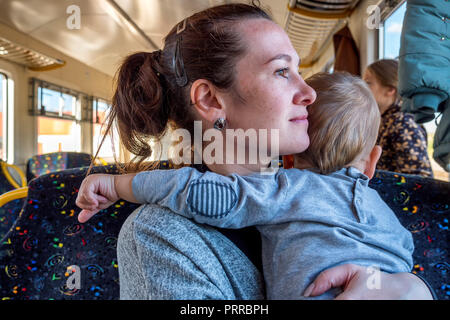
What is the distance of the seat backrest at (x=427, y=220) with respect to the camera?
2.48ft

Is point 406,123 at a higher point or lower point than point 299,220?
higher

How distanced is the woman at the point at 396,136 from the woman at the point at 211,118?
111 cm

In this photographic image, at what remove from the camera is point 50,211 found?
752 millimetres

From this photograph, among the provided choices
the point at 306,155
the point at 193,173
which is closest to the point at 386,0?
the point at 306,155

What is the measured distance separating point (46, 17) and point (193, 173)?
3907 mm

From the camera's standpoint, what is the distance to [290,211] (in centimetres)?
61

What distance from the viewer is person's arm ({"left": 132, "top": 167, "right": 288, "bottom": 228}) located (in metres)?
0.58

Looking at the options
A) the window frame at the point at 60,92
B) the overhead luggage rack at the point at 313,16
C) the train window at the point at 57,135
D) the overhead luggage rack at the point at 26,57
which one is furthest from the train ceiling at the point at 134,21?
the train window at the point at 57,135

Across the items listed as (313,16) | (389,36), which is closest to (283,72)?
(313,16)

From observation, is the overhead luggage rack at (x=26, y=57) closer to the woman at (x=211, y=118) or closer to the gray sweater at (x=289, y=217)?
the woman at (x=211, y=118)

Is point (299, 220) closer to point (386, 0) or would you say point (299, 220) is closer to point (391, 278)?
point (391, 278)

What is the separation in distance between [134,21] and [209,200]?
146 centimetres

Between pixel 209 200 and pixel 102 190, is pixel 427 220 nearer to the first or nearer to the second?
pixel 209 200

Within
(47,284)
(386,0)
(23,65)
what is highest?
(23,65)
